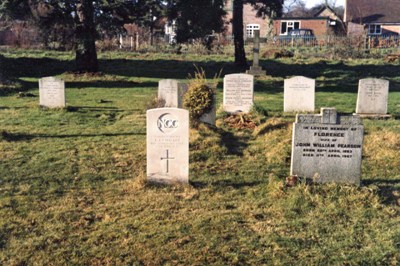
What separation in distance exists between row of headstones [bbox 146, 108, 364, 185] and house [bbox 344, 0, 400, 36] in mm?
48401

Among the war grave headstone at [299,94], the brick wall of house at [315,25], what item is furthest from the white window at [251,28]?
the war grave headstone at [299,94]

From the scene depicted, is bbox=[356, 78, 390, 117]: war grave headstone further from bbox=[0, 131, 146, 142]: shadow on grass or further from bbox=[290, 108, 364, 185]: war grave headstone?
bbox=[290, 108, 364, 185]: war grave headstone

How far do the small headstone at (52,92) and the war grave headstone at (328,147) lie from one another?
8.55 metres

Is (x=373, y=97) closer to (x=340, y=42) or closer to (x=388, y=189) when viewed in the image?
(x=388, y=189)

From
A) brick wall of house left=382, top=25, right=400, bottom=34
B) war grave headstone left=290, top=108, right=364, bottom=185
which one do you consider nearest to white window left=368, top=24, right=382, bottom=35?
brick wall of house left=382, top=25, right=400, bottom=34

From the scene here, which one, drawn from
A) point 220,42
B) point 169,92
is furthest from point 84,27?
point 220,42

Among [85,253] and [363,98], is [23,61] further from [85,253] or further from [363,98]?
[85,253]

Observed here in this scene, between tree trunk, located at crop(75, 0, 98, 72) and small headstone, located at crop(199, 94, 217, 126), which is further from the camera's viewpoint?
tree trunk, located at crop(75, 0, 98, 72)

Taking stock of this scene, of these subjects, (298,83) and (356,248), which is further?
(298,83)

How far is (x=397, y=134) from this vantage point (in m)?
10.1

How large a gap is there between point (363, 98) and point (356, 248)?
27.4ft

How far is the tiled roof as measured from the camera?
52.0 meters

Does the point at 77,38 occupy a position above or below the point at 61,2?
below

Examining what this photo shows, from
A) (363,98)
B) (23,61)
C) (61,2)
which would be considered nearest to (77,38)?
(61,2)
